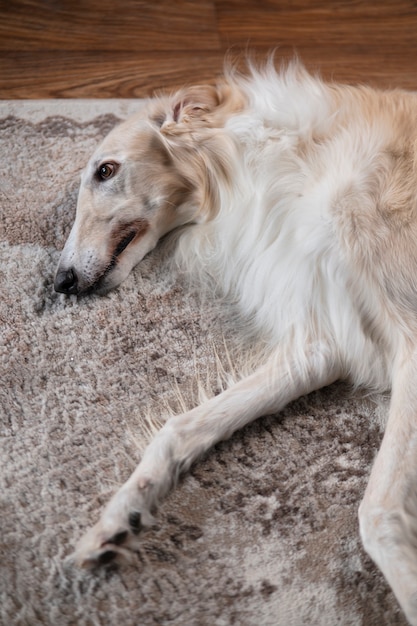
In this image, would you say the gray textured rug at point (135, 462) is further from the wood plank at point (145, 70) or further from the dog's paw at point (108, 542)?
the wood plank at point (145, 70)

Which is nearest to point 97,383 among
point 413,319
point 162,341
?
point 162,341

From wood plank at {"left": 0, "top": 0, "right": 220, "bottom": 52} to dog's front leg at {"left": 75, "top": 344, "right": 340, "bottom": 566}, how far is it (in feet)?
5.50

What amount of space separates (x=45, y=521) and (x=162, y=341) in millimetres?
590

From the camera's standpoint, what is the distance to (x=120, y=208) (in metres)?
1.95

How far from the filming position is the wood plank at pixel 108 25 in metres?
2.87

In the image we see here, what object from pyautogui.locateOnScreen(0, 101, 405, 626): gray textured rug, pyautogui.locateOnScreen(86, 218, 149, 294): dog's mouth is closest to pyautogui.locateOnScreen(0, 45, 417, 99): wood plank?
pyautogui.locateOnScreen(0, 101, 405, 626): gray textured rug

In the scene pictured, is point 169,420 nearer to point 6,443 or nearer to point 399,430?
point 6,443

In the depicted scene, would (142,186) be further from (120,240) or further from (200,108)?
(200,108)

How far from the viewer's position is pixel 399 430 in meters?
1.55

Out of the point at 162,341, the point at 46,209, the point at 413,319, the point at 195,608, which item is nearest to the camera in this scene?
the point at 195,608

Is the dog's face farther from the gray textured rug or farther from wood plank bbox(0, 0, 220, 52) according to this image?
wood plank bbox(0, 0, 220, 52)

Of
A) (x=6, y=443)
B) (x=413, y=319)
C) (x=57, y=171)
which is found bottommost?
(x=6, y=443)

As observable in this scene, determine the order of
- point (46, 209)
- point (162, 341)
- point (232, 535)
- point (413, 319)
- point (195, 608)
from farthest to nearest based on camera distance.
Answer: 1. point (46, 209)
2. point (162, 341)
3. point (413, 319)
4. point (232, 535)
5. point (195, 608)

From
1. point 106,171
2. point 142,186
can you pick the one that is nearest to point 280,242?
point 142,186
